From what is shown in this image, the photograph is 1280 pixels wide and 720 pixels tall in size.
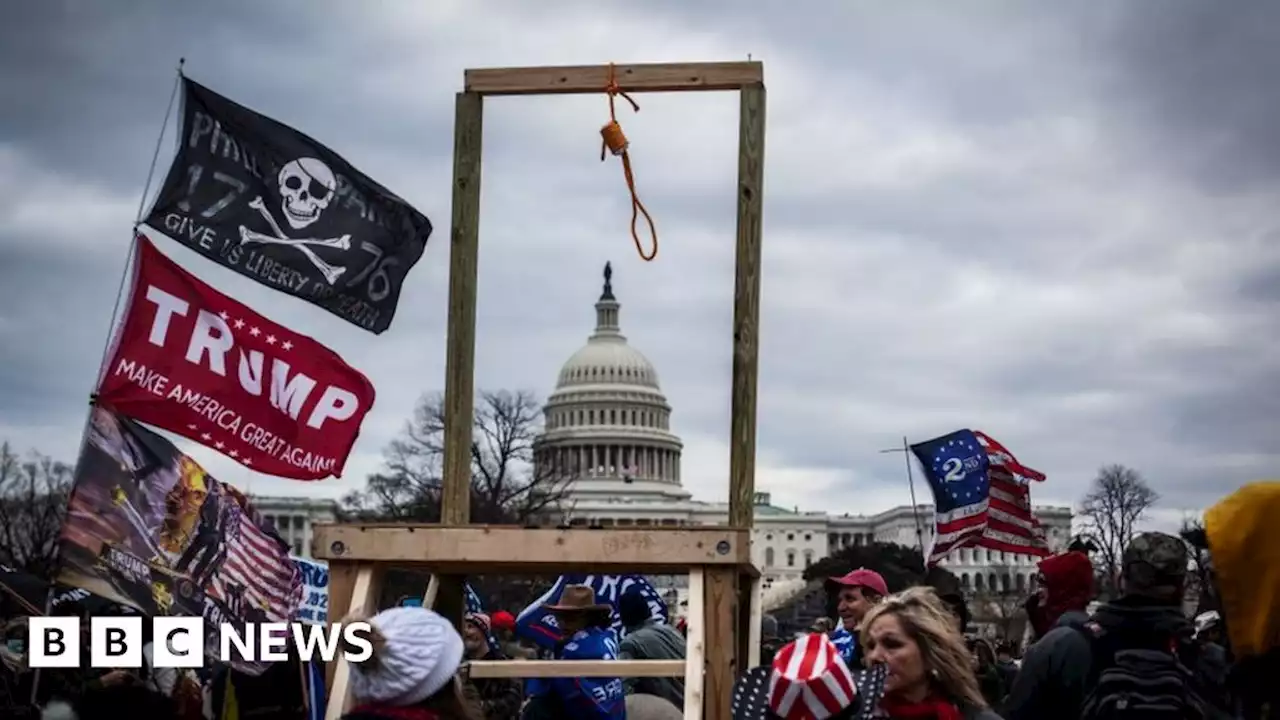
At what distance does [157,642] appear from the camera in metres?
6.64

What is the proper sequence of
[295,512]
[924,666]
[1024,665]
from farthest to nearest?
[295,512] → [1024,665] → [924,666]

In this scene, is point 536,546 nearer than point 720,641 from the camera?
No

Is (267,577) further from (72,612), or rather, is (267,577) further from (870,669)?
(870,669)

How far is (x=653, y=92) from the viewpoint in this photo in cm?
652

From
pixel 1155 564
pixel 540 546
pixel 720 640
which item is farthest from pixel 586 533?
pixel 1155 564

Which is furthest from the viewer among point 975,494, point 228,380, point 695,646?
point 975,494

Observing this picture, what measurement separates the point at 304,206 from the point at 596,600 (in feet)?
11.6

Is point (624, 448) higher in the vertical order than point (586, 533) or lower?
higher

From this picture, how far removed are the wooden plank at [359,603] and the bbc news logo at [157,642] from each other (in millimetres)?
267

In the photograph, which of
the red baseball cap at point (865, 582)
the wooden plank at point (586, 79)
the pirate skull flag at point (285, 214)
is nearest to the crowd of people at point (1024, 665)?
the red baseball cap at point (865, 582)

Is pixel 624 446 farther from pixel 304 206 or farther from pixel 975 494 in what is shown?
pixel 304 206

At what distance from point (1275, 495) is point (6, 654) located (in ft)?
24.0

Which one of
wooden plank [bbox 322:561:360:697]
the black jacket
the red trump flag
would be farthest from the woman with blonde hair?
the red trump flag

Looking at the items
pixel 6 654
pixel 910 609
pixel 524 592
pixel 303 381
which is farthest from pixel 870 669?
pixel 524 592
